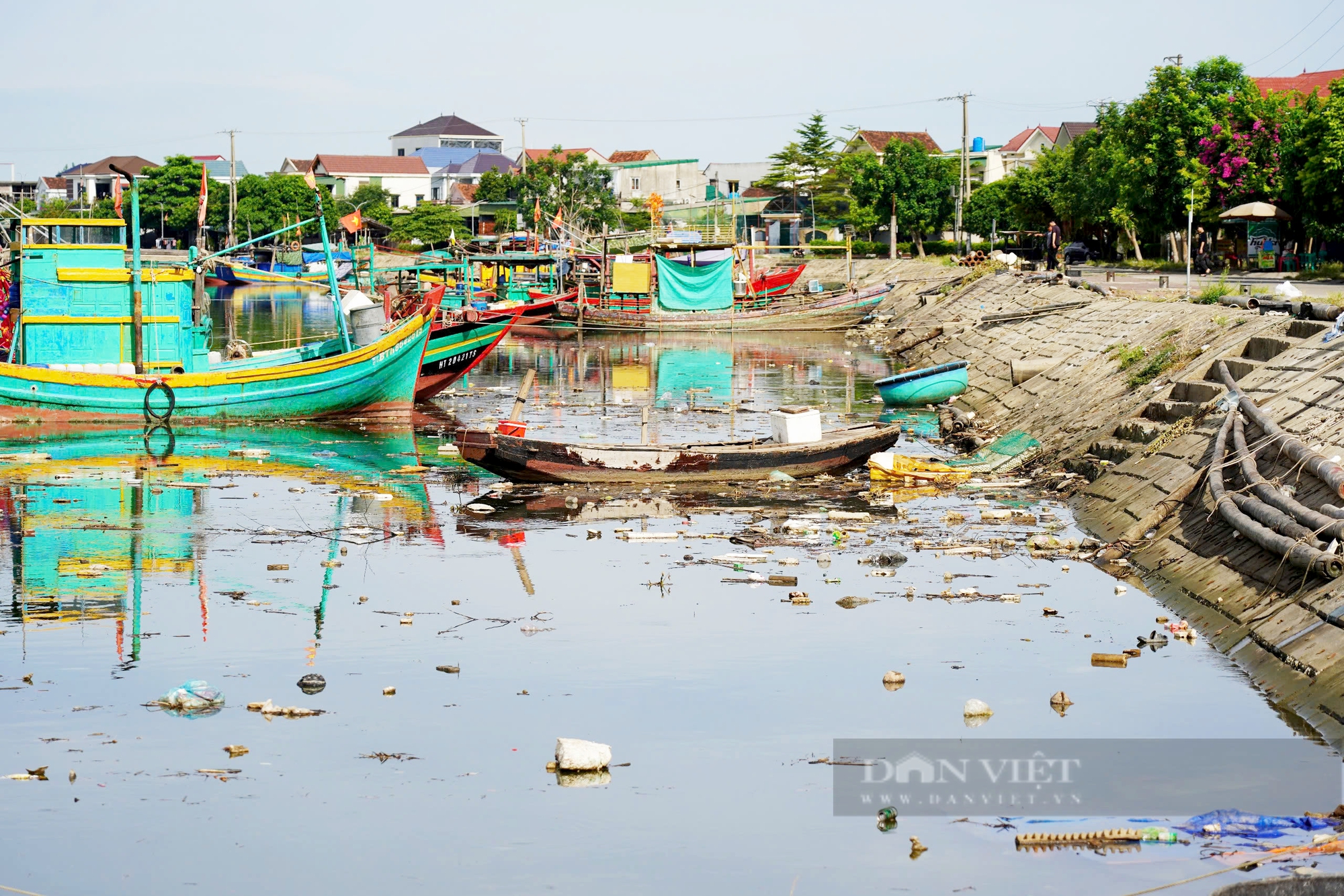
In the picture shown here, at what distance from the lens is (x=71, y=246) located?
23.2m

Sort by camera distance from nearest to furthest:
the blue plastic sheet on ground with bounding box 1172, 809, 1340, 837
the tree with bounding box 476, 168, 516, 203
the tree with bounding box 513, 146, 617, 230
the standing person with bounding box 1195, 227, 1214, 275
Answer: the blue plastic sheet on ground with bounding box 1172, 809, 1340, 837, the standing person with bounding box 1195, 227, 1214, 275, the tree with bounding box 513, 146, 617, 230, the tree with bounding box 476, 168, 516, 203

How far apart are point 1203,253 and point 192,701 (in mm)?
37031

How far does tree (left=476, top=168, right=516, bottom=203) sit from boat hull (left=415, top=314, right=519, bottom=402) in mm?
55530

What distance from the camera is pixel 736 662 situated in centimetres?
1083

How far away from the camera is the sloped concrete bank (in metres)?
9.87

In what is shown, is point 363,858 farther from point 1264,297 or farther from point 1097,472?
point 1264,297

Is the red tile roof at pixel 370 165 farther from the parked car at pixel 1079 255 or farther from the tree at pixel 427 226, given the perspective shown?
the parked car at pixel 1079 255

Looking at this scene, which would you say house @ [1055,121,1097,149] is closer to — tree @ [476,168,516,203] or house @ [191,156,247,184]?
tree @ [476,168,516,203]

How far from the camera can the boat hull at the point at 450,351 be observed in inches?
1053

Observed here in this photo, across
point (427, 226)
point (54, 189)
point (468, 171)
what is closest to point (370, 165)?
point (468, 171)

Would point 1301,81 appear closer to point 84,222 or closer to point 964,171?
point 964,171

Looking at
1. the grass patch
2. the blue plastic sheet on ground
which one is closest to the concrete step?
the grass patch

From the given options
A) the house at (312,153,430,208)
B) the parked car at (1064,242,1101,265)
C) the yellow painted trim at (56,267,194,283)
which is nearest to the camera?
the yellow painted trim at (56,267,194,283)

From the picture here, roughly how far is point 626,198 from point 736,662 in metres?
78.3
